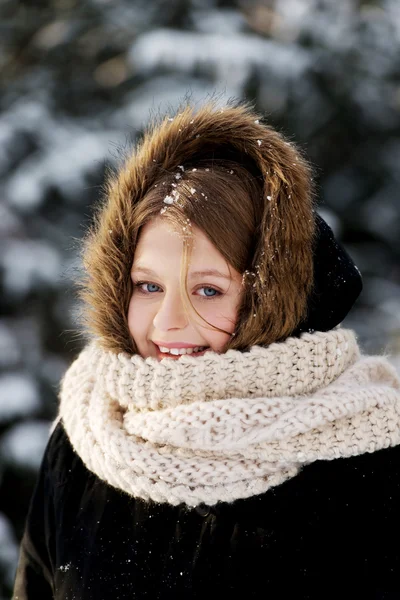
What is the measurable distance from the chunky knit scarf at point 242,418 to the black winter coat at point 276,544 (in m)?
0.05

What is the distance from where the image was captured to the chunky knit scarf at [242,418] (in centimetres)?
102

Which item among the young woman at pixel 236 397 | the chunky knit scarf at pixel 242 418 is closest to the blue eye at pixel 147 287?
the young woman at pixel 236 397

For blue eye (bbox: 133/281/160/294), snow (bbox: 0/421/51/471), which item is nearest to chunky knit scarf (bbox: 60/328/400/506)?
blue eye (bbox: 133/281/160/294)

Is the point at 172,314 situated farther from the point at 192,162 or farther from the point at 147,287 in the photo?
the point at 192,162

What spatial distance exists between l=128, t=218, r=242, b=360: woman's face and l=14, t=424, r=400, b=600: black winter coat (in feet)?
0.93

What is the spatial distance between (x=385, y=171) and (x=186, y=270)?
2.46 m

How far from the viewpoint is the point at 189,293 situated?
1.07 metres

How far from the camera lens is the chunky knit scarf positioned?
102cm

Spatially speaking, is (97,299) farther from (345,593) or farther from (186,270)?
(345,593)

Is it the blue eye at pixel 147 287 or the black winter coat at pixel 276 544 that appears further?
the blue eye at pixel 147 287

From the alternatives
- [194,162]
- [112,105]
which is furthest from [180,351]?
[112,105]

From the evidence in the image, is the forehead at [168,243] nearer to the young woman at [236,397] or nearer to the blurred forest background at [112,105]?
the young woman at [236,397]

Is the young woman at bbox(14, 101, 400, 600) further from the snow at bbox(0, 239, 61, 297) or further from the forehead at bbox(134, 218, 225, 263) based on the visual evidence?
the snow at bbox(0, 239, 61, 297)

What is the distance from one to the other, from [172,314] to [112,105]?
7.55 ft
